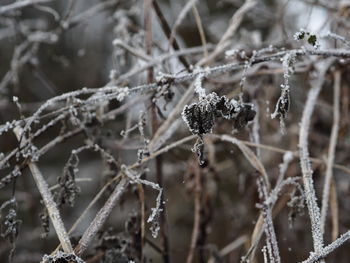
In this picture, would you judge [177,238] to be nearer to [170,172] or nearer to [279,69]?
[170,172]

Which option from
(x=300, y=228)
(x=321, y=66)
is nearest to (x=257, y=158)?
(x=321, y=66)

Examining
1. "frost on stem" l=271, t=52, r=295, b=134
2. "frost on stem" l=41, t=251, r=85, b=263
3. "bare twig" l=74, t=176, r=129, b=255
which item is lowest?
"frost on stem" l=41, t=251, r=85, b=263

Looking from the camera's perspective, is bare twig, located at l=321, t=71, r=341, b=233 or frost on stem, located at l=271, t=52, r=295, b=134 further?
bare twig, located at l=321, t=71, r=341, b=233

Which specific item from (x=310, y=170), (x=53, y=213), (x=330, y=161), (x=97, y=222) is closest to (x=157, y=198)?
(x=97, y=222)

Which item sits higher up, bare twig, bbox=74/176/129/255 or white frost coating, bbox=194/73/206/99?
white frost coating, bbox=194/73/206/99

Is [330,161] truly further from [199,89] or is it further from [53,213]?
[53,213]

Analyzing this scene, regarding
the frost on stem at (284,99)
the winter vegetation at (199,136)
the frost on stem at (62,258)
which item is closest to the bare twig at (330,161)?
the winter vegetation at (199,136)

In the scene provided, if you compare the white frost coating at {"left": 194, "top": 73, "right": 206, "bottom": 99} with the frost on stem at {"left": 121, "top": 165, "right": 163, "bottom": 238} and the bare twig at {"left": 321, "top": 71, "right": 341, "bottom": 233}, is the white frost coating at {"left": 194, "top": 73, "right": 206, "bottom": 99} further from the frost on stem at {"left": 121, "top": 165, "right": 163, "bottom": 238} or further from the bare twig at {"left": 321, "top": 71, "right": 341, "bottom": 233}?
the bare twig at {"left": 321, "top": 71, "right": 341, "bottom": 233}

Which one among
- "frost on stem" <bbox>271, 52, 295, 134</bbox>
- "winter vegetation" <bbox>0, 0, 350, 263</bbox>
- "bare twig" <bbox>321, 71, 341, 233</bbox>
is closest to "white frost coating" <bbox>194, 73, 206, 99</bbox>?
"winter vegetation" <bbox>0, 0, 350, 263</bbox>
